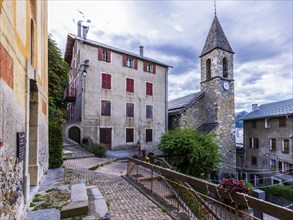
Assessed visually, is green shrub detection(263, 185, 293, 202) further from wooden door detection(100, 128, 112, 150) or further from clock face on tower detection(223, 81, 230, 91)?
wooden door detection(100, 128, 112, 150)

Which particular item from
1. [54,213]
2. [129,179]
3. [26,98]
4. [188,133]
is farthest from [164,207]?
[188,133]

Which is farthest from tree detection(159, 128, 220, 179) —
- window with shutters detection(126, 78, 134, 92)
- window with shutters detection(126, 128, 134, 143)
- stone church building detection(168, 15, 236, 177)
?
window with shutters detection(126, 78, 134, 92)

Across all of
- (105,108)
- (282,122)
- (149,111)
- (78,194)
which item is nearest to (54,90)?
(105,108)

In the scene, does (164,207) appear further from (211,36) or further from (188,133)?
(211,36)

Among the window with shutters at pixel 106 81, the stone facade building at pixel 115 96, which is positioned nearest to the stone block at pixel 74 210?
the stone facade building at pixel 115 96

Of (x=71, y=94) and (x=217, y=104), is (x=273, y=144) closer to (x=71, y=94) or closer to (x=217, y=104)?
(x=217, y=104)

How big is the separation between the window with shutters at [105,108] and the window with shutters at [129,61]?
13.1 feet

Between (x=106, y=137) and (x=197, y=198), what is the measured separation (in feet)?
44.5

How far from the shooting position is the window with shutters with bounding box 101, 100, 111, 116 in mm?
16594

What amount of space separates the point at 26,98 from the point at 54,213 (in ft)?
7.49

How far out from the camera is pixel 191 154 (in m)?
11.8

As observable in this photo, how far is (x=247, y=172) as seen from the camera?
2144 centimetres

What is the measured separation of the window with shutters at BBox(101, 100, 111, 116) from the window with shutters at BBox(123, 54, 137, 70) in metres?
4.00

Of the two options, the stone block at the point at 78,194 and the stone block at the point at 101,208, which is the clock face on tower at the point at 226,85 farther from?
the stone block at the point at 101,208
